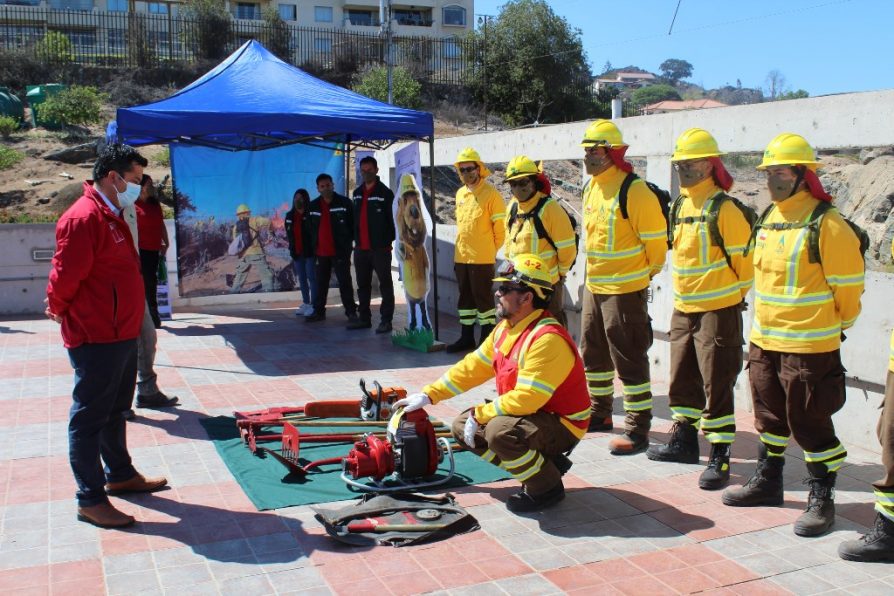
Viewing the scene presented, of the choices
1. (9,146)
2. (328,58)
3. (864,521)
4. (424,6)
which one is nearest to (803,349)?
(864,521)

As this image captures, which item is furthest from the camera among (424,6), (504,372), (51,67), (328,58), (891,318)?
(424,6)

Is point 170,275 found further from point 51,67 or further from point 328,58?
point 328,58

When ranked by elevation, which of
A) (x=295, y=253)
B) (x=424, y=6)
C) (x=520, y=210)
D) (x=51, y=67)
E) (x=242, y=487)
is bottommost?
(x=242, y=487)

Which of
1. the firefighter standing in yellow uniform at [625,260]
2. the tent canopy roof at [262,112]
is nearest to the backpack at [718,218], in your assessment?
the firefighter standing in yellow uniform at [625,260]

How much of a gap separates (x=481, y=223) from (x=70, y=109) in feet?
77.5

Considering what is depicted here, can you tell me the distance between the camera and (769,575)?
4.51 meters

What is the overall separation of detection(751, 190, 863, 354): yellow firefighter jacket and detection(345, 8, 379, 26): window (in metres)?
61.8

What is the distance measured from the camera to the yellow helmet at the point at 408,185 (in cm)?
1056

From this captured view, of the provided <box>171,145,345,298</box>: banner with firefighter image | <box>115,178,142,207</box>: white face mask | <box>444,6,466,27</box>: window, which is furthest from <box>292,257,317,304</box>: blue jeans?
<box>444,6,466,27</box>: window

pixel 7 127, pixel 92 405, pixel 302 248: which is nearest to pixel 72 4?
pixel 7 127

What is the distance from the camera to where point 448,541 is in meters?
4.95

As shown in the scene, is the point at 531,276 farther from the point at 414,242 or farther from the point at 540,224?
the point at 414,242

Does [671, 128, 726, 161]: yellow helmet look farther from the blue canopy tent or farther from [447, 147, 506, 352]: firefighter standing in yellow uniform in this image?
the blue canopy tent

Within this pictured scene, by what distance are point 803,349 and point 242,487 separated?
3.49 metres
